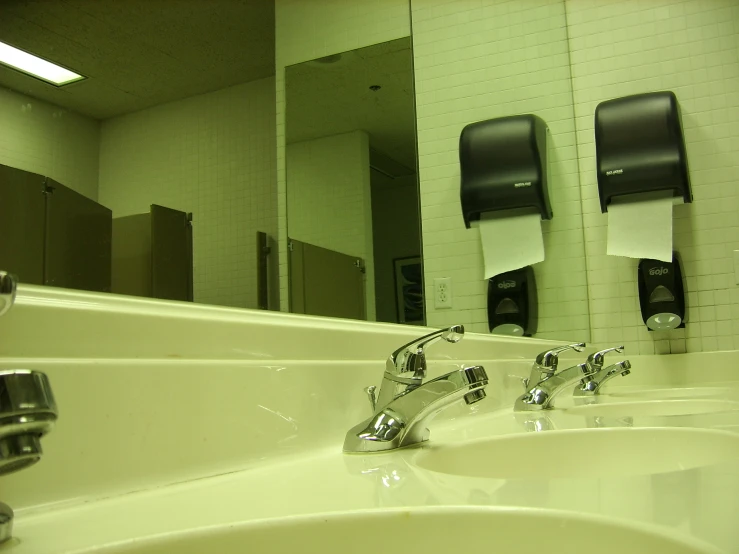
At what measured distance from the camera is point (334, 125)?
1257 millimetres

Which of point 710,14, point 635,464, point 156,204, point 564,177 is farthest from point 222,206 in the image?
point 710,14

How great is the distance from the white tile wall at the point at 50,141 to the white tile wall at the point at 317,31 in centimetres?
32

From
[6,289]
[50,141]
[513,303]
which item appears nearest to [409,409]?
[50,141]

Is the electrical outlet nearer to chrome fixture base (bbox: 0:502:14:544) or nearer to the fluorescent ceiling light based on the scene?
the fluorescent ceiling light

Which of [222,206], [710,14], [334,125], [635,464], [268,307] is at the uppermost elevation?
[710,14]

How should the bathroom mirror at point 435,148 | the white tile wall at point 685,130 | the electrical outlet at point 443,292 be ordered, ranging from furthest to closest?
the white tile wall at point 685,130 < the electrical outlet at point 443,292 < the bathroom mirror at point 435,148

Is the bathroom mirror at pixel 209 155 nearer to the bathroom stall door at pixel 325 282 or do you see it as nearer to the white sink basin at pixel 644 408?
the bathroom stall door at pixel 325 282

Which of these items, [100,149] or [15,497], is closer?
[15,497]

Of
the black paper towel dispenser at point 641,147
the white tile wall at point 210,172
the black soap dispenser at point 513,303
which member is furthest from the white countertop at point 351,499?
the black paper towel dispenser at point 641,147

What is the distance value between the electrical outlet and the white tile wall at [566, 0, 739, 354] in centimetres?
78

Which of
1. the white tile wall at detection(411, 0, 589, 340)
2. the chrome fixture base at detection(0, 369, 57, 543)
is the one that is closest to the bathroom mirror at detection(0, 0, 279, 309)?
the chrome fixture base at detection(0, 369, 57, 543)

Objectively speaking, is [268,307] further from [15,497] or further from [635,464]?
[635,464]

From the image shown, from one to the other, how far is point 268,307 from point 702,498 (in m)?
0.54

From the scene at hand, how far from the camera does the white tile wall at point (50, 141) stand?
0.55 m
